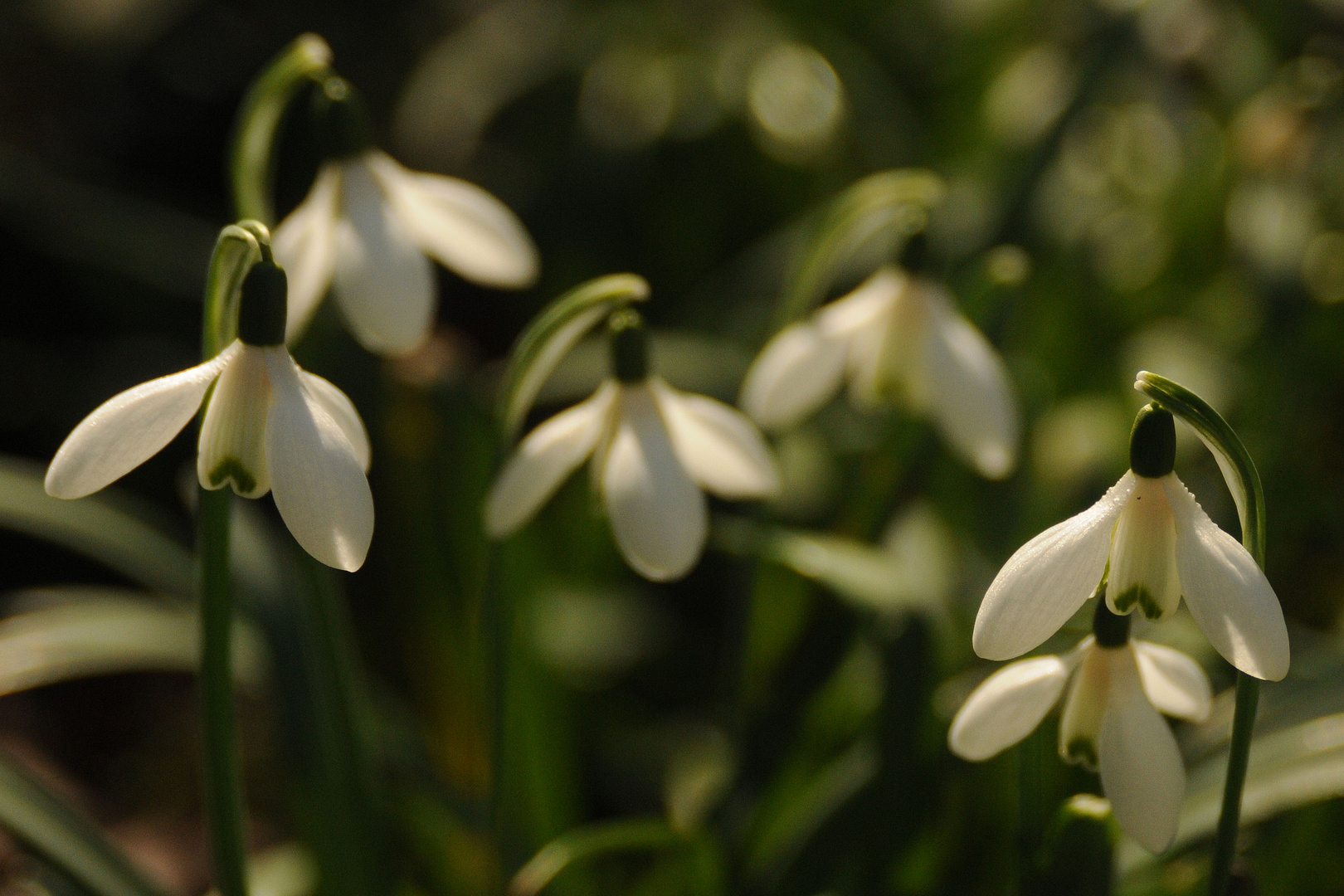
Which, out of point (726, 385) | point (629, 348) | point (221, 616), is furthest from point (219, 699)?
point (726, 385)

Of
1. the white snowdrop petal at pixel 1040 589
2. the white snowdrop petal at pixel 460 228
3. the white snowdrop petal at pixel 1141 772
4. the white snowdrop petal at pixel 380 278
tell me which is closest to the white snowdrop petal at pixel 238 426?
the white snowdrop petal at pixel 380 278

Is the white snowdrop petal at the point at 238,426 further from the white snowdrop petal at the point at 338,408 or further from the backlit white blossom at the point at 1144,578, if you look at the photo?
the backlit white blossom at the point at 1144,578

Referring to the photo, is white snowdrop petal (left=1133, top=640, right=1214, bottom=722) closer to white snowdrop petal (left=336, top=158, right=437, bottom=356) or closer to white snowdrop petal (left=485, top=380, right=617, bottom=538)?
white snowdrop petal (left=485, top=380, right=617, bottom=538)

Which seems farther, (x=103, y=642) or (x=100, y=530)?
(x=100, y=530)

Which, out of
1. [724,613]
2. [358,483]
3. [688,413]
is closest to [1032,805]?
[688,413]

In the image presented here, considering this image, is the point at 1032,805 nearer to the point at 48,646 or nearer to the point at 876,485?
the point at 876,485

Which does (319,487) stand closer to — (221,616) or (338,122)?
(221,616)
